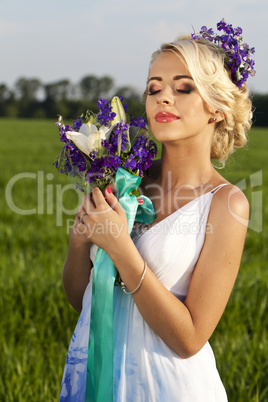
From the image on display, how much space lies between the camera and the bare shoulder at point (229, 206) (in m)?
1.53

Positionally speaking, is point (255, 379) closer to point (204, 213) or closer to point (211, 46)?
point (204, 213)

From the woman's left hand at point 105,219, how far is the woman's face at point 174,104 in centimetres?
27

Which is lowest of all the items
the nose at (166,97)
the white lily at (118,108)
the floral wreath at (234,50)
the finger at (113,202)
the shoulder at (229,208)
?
the shoulder at (229,208)

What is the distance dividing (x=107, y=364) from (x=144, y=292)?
280mm

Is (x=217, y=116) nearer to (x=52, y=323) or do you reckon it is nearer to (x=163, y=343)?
(x=163, y=343)

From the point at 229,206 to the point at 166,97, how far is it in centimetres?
38

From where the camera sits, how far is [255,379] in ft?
8.95

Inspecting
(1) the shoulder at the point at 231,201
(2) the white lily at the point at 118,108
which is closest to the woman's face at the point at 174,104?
(2) the white lily at the point at 118,108

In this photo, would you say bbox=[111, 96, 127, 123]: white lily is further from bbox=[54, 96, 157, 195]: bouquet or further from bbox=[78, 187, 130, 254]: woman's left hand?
bbox=[78, 187, 130, 254]: woman's left hand

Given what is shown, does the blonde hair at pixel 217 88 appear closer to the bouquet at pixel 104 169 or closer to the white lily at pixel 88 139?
the bouquet at pixel 104 169

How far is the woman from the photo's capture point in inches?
57.3

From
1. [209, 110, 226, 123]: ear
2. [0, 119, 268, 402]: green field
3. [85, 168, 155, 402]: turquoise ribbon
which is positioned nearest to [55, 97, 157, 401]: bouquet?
[85, 168, 155, 402]: turquoise ribbon

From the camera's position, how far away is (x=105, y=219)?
145 cm

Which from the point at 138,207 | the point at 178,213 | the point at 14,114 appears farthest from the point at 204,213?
the point at 14,114
